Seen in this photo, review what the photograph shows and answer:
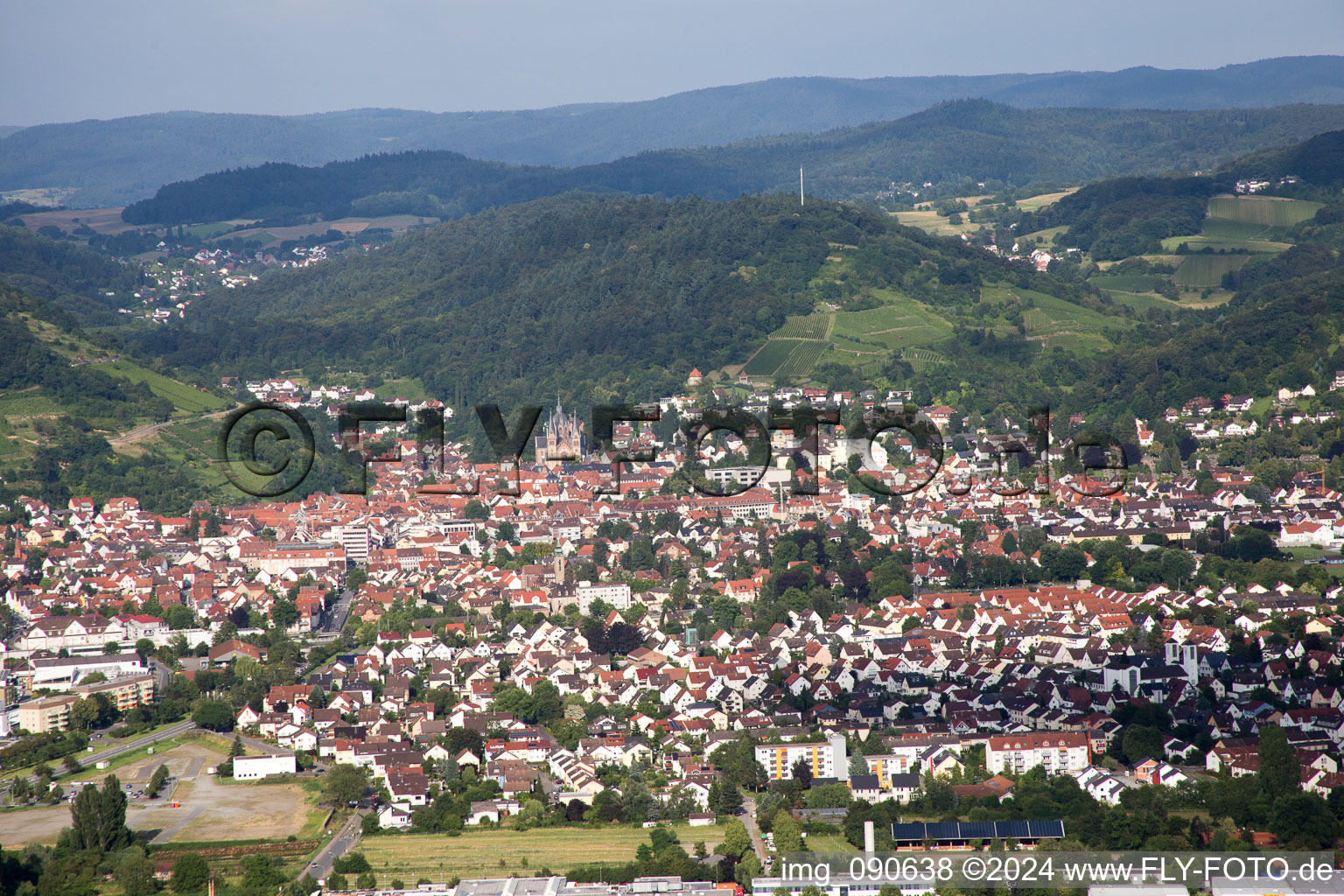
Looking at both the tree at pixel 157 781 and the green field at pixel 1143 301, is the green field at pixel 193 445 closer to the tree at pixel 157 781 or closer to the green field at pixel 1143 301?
the tree at pixel 157 781

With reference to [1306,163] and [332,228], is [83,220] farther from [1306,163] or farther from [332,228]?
[1306,163]

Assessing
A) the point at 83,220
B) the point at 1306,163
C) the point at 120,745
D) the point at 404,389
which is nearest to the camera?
the point at 120,745

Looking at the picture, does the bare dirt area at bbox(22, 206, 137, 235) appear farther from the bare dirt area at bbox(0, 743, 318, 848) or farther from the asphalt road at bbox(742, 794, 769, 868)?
the asphalt road at bbox(742, 794, 769, 868)

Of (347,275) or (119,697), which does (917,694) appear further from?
(347,275)

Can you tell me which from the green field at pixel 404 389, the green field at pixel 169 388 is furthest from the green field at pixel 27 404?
the green field at pixel 404 389

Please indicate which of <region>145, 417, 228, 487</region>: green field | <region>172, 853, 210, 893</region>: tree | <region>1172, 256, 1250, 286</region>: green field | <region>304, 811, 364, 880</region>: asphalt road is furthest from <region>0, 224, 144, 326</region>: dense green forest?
<region>172, 853, 210, 893</region>: tree

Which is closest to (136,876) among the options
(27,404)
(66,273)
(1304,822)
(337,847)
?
(337,847)
